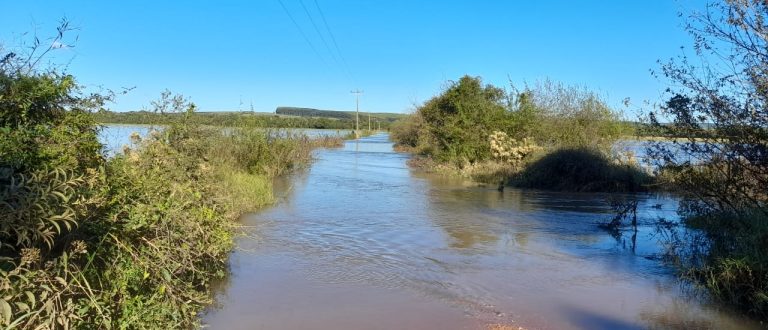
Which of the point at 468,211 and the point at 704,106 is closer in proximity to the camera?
the point at 704,106

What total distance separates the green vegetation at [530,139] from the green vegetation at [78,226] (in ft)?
49.3

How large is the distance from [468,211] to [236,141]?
8.55 m

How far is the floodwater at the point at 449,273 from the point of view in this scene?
639 centimetres

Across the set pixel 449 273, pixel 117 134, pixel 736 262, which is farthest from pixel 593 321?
pixel 117 134

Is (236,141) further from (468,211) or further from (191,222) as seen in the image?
(191,222)

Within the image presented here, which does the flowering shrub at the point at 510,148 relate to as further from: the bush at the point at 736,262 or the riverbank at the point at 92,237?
the riverbank at the point at 92,237

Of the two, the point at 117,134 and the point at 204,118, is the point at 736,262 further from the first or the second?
the point at 204,118

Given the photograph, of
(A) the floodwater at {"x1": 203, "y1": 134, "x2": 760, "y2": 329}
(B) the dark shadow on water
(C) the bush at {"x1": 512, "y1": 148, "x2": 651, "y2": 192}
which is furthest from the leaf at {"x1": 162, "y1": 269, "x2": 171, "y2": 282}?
(C) the bush at {"x1": 512, "y1": 148, "x2": 651, "y2": 192}

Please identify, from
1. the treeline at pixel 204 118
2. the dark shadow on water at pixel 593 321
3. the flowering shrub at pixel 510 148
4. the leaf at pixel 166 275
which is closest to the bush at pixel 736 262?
the dark shadow on water at pixel 593 321

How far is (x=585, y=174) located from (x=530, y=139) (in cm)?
461

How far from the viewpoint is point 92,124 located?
511 centimetres

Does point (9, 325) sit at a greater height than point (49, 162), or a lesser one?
lesser

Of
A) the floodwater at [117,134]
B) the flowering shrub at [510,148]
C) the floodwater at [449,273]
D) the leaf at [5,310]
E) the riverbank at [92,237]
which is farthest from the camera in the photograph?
the flowering shrub at [510,148]

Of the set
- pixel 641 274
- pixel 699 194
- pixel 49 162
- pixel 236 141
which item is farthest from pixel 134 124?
pixel 236 141
